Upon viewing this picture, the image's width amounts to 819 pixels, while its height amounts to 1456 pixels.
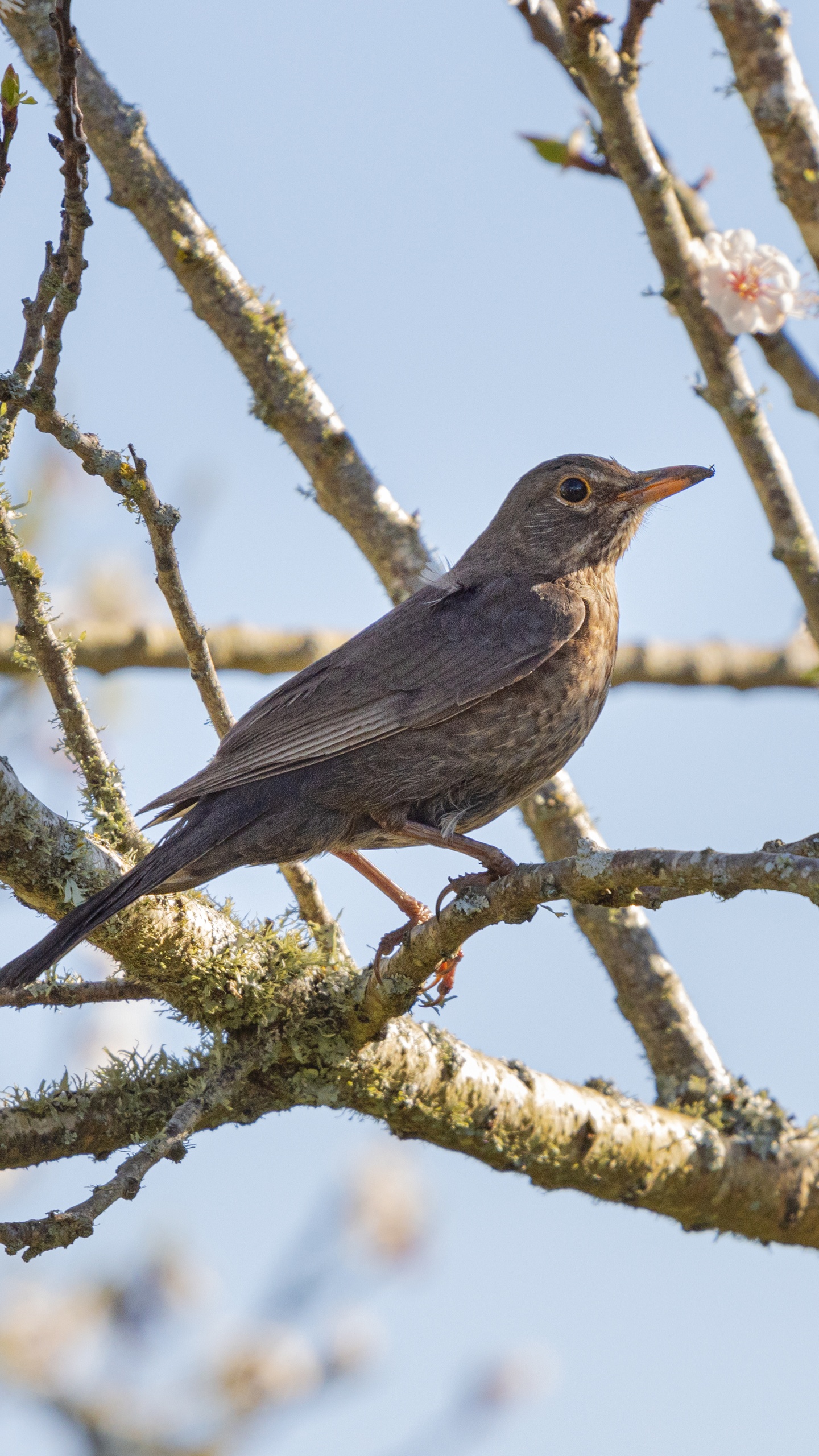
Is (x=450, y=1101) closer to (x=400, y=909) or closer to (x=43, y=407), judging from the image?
(x=400, y=909)

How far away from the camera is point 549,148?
4273 mm

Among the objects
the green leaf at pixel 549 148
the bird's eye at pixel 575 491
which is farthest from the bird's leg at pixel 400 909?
the green leaf at pixel 549 148

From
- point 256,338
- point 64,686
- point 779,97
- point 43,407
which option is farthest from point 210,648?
point 779,97

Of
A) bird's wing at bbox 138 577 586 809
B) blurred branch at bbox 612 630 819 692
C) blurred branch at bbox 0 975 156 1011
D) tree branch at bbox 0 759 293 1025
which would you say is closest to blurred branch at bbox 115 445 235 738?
bird's wing at bbox 138 577 586 809

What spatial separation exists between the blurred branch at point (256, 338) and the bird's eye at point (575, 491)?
0.56 m

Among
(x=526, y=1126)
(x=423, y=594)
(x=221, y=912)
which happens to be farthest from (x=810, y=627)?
(x=221, y=912)

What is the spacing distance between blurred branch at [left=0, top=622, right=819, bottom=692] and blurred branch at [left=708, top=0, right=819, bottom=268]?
2.20 meters

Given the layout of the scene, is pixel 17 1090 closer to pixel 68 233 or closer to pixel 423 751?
pixel 423 751

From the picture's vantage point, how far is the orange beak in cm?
472

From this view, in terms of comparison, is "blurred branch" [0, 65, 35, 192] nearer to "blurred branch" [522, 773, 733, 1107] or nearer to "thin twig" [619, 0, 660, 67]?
"thin twig" [619, 0, 660, 67]

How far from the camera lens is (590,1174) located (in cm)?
438

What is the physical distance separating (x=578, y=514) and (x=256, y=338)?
137cm

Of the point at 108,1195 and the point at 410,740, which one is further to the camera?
the point at 410,740

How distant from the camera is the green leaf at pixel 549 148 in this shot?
4.27m
